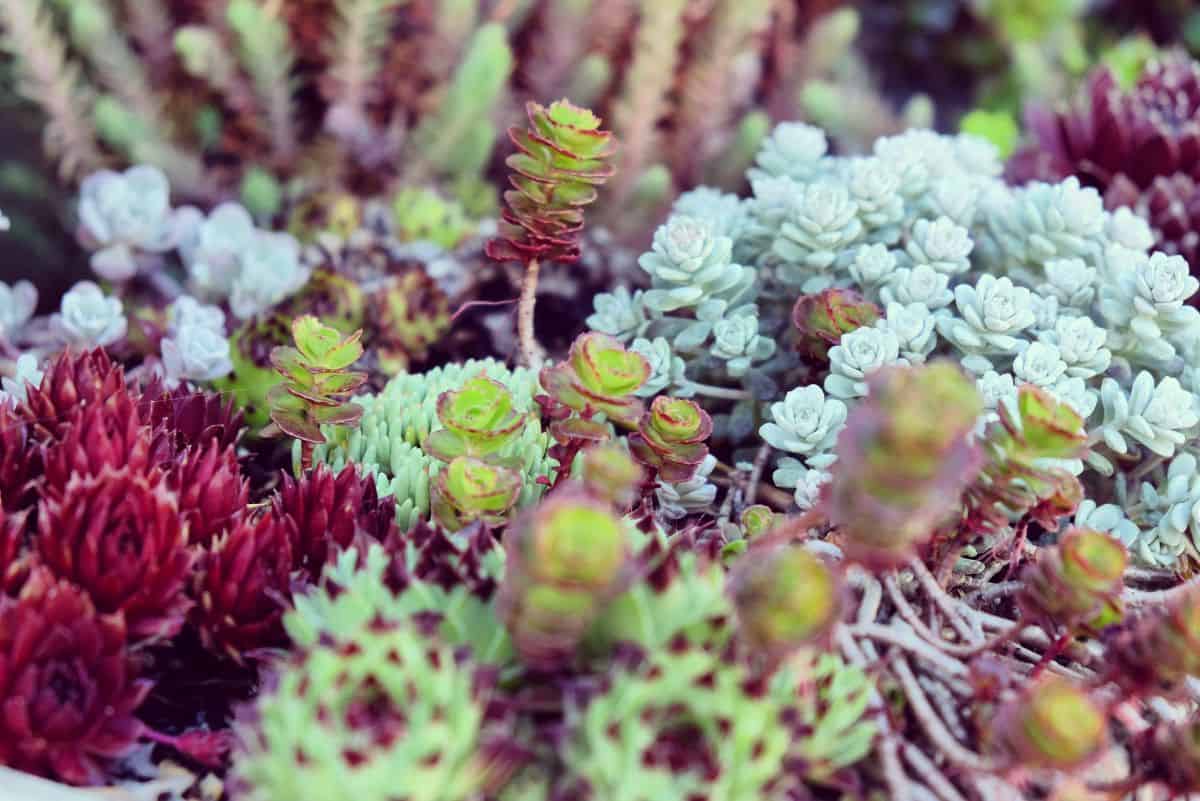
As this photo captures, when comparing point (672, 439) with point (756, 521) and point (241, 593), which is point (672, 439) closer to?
point (756, 521)

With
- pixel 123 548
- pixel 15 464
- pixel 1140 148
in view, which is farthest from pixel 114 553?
pixel 1140 148

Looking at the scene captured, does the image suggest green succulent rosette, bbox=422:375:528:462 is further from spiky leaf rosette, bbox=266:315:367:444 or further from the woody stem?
the woody stem

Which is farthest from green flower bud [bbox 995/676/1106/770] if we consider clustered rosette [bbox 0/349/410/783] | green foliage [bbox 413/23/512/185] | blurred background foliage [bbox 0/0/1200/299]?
green foliage [bbox 413/23/512/185]

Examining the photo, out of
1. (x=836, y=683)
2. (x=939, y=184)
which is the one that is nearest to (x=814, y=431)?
(x=836, y=683)

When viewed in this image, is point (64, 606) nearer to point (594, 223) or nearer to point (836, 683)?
point (836, 683)

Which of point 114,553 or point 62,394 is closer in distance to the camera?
point 114,553

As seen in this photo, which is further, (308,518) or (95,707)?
(308,518)
